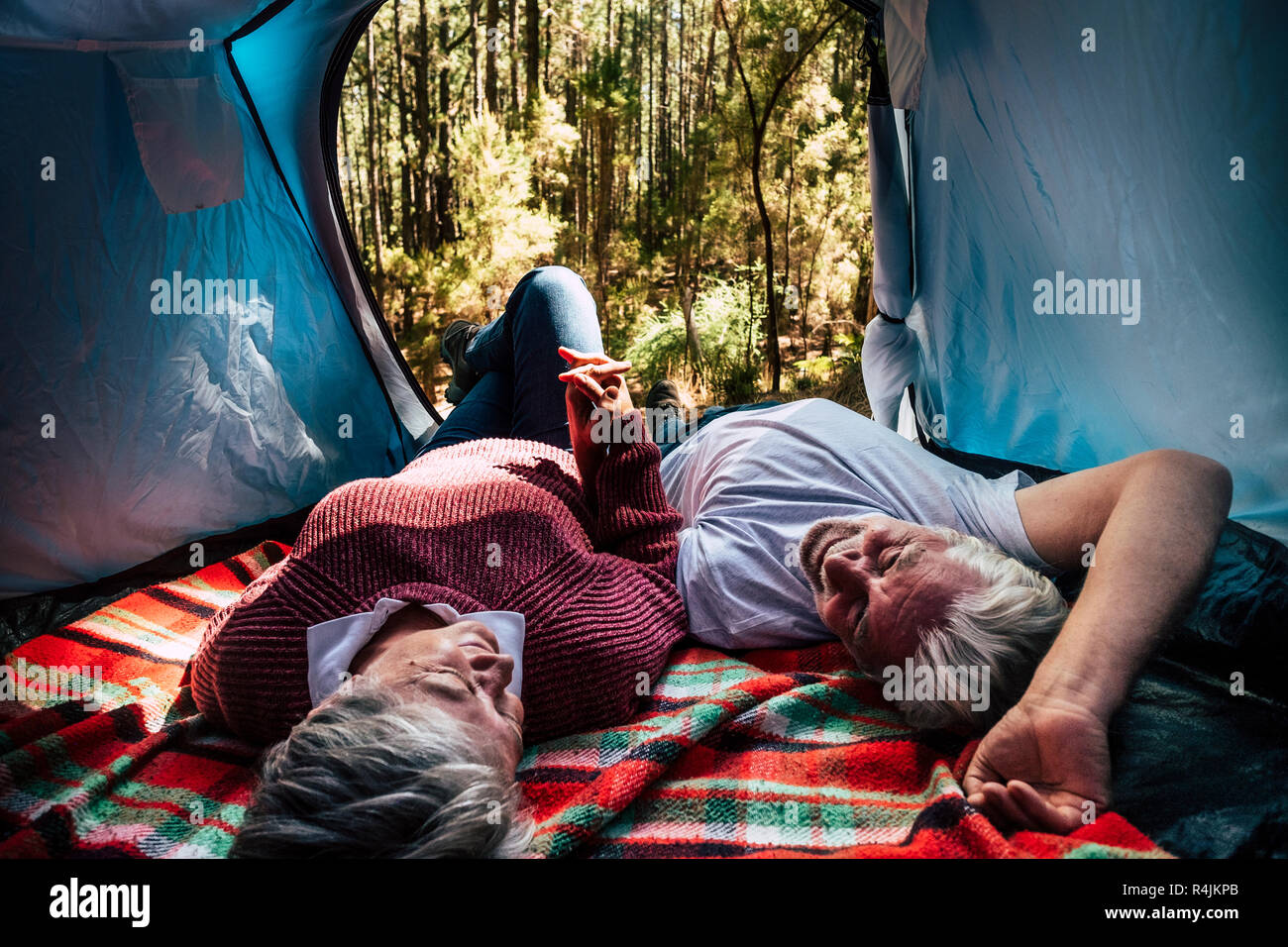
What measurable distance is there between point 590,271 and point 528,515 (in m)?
5.12

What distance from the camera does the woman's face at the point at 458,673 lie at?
1001 mm

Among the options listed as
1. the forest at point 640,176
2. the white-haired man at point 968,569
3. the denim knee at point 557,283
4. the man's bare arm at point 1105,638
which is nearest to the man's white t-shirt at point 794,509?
the white-haired man at point 968,569

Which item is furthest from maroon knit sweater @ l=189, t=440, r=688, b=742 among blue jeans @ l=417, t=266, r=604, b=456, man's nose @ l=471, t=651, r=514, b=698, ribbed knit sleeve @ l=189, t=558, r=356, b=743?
blue jeans @ l=417, t=266, r=604, b=456

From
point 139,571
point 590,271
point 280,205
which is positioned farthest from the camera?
point 590,271

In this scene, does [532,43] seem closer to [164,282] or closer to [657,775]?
[164,282]

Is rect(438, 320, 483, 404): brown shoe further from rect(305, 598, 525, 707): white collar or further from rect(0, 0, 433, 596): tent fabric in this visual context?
rect(305, 598, 525, 707): white collar

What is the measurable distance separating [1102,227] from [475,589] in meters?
1.32

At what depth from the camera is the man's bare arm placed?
3.22 ft

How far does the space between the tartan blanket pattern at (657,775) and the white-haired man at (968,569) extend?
6cm

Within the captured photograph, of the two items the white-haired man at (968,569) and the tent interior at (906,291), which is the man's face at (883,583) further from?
the tent interior at (906,291)

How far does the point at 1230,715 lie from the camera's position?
45.8 inches
